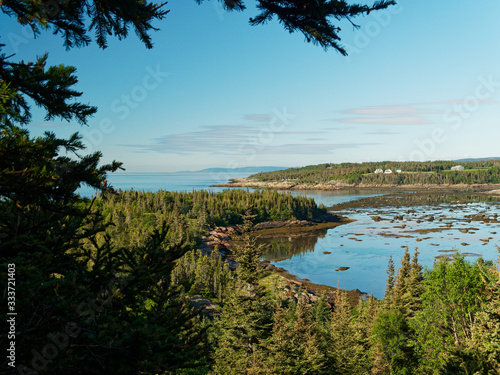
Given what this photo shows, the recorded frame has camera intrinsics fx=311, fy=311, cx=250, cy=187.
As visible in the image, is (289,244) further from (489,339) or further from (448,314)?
(489,339)

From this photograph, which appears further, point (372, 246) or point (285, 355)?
point (372, 246)

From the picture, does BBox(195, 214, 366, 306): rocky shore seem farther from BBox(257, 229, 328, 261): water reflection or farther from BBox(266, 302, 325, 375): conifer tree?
BBox(266, 302, 325, 375): conifer tree

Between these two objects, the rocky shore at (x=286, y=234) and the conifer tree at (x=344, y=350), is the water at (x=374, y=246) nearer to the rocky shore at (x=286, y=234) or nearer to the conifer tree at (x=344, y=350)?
the rocky shore at (x=286, y=234)

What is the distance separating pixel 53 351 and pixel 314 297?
4685cm

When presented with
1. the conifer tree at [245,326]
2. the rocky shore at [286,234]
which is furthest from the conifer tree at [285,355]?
the rocky shore at [286,234]

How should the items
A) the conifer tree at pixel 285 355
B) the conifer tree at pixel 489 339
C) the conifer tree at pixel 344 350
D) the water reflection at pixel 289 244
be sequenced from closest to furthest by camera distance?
1. the conifer tree at pixel 489 339
2. the conifer tree at pixel 285 355
3. the conifer tree at pixel 344 350
4. the water reflection at pixel 289 244

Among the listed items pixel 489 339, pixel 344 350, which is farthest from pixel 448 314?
pixel 344 350

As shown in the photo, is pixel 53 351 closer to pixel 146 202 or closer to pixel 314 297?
pixel 314 297

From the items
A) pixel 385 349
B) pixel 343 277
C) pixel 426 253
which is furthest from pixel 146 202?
pixel 385 349

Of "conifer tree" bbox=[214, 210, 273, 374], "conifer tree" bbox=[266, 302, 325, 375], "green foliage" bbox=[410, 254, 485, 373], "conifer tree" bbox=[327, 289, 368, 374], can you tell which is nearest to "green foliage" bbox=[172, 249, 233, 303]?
"conifer tree" bbox=[327, 289, 368, 374]

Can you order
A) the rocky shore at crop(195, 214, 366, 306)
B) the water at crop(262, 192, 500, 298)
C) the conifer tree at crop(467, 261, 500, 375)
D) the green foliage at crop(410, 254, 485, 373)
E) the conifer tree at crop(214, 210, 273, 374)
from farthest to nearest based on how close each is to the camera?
the water at crop(262, 192, 500, 298)
the rocky shore at crop(195, 214, 366, 306)
the green foliage at crop(410, 254, 485, 373)
the conifer tree at crop(214, 210, 273, 374)
the conifer tree at crop(467, 261, 500, 375)

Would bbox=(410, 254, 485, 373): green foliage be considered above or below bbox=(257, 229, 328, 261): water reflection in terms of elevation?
above

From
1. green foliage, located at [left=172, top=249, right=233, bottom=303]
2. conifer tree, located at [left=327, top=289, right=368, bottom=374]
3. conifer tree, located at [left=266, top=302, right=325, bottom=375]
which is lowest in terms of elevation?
green foliage, located at [left=172, top=249, right=233, bottom=303]

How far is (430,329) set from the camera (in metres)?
22.5
